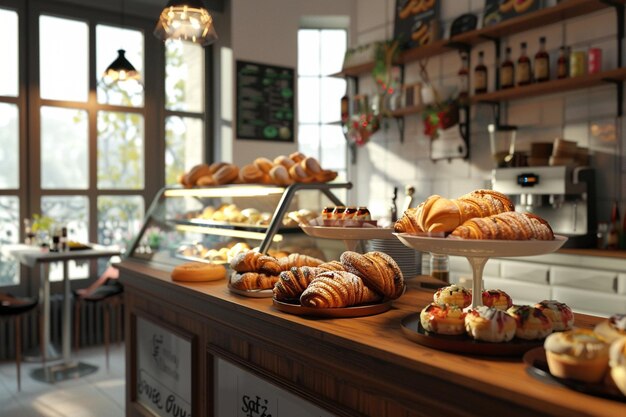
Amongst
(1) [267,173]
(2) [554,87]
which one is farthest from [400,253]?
(2) [554,87]

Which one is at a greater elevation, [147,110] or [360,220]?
[147,110]

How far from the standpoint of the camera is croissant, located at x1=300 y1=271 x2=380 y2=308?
1596 mm

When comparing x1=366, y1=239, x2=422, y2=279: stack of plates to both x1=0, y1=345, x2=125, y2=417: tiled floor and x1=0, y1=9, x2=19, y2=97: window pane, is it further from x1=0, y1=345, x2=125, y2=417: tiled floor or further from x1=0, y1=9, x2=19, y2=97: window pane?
x1=0, y1=9, x2=19, y2=97: window pane

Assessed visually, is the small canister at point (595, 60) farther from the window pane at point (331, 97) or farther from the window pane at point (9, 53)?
the window pane at point (9, 53)

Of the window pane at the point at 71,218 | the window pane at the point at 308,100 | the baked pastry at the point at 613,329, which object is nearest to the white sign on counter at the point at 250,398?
the baked pastry at the point at 613,329

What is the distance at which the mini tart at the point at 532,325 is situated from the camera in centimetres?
124

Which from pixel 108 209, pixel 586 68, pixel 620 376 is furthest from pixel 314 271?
pixel 108 209

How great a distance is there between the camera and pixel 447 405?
1.16m

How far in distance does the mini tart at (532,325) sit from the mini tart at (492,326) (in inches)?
0.8

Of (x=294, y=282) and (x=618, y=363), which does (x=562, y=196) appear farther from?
(x=618, y=363)

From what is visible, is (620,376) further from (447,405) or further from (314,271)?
(314,271)

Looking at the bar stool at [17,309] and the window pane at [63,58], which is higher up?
the window pane at [63,58]

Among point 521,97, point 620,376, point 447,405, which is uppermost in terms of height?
point 521,97

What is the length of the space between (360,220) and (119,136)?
169 inches
